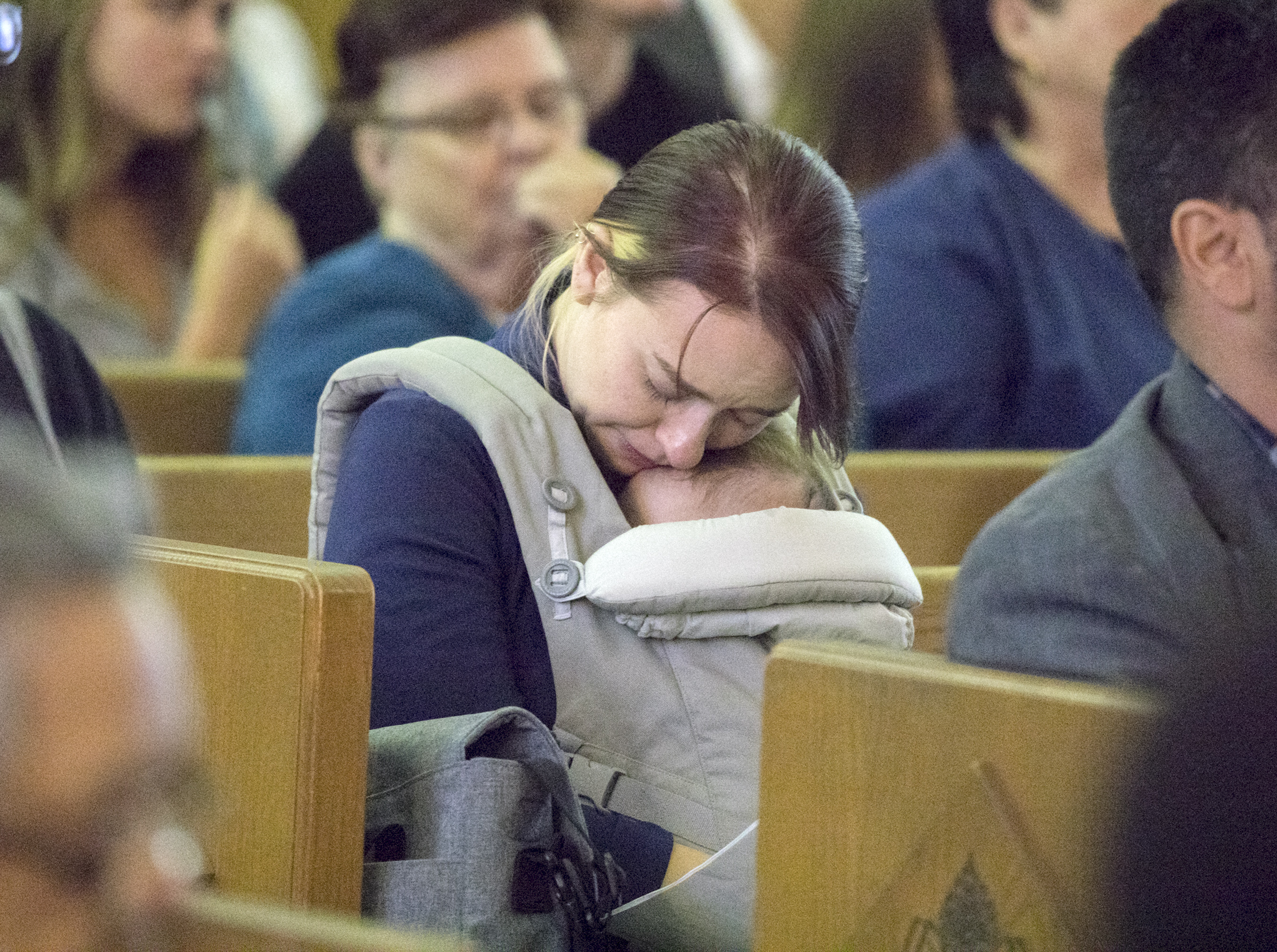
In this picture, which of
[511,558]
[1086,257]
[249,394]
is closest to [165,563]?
[511,558]

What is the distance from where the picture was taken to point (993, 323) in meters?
2.69

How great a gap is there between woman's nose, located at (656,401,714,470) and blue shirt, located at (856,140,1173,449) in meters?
1.21

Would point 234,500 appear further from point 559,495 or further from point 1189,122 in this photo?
point 1189,122

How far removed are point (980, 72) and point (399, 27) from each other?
1.09 metres

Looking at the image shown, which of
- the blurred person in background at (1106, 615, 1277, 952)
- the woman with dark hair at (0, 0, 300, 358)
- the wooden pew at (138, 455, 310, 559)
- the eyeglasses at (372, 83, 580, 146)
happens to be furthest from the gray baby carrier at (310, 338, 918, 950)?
the woman with dark hair at (0, 0, 300, 358)

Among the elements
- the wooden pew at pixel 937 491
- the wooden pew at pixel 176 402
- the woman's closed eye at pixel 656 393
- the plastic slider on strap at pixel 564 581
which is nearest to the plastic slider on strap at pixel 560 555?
the plastic slider on strap at pixel 564 581

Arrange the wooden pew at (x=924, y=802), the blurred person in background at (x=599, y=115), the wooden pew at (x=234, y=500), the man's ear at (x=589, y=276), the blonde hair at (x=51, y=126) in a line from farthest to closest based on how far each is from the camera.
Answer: the blurred person in background at (x=599, y=115), the blonde hair at (x=51, y=126), the wooden pew at (x=234, y=500), the man's ear at (x=589, y=276), the wooden pew at (x=924, y=802)

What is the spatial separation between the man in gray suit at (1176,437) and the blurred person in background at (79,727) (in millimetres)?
784

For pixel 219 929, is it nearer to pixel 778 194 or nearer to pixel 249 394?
pixel 778 194

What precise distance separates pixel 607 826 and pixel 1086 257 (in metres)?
1.86

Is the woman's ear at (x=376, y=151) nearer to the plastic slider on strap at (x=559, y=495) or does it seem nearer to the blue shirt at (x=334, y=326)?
the blue shirt at (x=334, y=326)

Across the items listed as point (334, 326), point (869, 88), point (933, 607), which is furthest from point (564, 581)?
point (869, 88)

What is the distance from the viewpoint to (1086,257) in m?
2.82

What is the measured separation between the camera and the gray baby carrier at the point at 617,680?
4.23 feet
